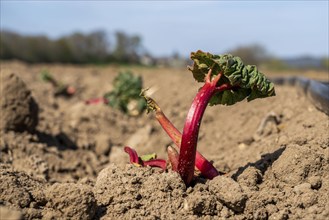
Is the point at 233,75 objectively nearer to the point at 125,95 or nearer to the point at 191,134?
the point at 191,134

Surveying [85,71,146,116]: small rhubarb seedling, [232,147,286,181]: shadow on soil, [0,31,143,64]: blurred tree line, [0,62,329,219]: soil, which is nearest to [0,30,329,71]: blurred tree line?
[0,31,143,64]: blurred tree line

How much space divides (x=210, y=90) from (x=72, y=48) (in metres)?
32.8

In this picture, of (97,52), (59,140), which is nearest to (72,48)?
(97,52)

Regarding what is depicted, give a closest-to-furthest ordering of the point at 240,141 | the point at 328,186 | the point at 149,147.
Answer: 1. the point at 328,186
2. the point at 240,141
3. the point at 149,147

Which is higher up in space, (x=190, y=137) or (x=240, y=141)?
(x=190, y=137)

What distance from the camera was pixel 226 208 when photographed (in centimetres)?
320

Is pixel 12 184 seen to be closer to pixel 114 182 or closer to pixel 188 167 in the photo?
pixel 114 182

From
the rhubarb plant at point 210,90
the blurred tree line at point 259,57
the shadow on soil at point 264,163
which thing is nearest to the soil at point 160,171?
the shadow on soil at point 264,163

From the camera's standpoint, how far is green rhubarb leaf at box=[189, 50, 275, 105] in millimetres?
3422

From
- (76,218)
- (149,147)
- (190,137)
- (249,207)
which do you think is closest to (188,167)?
(190,137)

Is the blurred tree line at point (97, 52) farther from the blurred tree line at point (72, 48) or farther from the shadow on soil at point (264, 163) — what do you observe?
the shadow on soil at point (264, 163)

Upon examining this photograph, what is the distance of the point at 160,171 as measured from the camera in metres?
3.54

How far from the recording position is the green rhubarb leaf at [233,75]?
342 centimetres

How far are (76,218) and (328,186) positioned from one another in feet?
5.33
